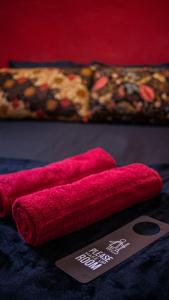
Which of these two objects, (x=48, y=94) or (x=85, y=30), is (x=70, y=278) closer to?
(x=48, y=94)

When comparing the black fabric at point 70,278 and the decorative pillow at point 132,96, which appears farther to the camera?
the decorative pillow at point 132,96

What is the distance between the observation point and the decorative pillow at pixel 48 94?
2.12m

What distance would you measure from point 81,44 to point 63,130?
93 cm

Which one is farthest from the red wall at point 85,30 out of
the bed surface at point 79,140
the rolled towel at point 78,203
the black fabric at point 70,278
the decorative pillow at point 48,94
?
the black fabric at point 70,278

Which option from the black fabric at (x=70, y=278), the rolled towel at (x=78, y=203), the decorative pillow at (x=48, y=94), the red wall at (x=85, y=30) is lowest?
the black fabric at (x=70, y=278)

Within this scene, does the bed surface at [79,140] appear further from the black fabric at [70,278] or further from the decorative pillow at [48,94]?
the black fabric at [70,278]

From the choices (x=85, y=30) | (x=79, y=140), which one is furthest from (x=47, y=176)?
(x=85, y=30)

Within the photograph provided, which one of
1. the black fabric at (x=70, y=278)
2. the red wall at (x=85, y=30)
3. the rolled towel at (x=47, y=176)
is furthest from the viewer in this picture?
the red wall at (x=85, y=30)

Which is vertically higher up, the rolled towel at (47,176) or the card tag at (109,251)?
the rolled towel at (47,176)

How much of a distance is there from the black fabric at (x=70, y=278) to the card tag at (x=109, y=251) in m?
0.02

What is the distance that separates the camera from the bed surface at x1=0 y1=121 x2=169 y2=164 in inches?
60.7

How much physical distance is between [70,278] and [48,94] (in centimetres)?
155

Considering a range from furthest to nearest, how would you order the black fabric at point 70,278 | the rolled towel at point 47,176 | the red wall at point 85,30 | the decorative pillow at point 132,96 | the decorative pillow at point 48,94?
the red wall at point 85,30 → the decorative pillow at point 48,94 → the decorative pillow at point 132,96 → the rolled towel at point 47,176 → the black fabric at point 70,278

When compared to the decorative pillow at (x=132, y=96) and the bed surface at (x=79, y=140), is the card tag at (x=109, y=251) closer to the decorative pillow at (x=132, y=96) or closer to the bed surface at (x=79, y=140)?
the bed surface at (x=79, y=140)
